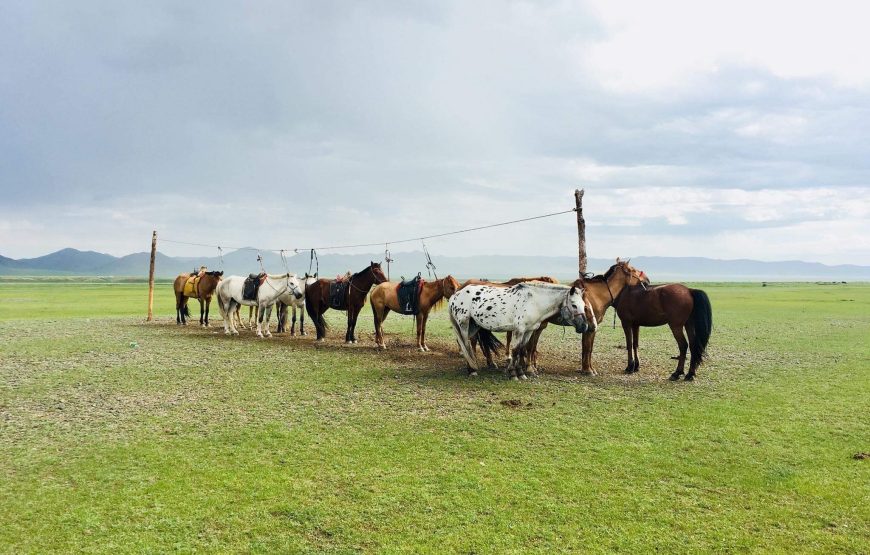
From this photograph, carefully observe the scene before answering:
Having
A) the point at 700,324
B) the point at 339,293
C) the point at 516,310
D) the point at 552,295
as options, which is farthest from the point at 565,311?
the point at 339,293

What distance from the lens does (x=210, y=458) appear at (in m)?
6.05

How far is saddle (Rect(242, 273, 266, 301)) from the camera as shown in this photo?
17.6 meters

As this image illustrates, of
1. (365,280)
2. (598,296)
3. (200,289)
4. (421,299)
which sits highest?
(365,280)

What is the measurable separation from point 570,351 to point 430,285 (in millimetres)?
4760

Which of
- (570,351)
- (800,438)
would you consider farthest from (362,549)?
(570,351)

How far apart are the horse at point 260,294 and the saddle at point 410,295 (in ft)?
13.6

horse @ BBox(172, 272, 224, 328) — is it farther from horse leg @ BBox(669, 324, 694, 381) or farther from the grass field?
horse leg @ BBox(669, 324, 694, 381)

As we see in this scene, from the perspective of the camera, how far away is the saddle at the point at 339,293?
644 inches

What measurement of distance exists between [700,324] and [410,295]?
7.61 metres

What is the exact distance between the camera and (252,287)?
17.6 metres

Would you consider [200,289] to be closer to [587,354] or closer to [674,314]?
[587,354]

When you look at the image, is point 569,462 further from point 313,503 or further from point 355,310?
point 355,310

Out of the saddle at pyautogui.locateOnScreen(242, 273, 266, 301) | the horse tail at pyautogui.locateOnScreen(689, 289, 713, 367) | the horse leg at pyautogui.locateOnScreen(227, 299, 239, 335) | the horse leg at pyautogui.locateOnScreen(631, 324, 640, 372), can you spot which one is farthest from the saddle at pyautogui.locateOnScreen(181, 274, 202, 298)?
the horse tail at pyautogui.locateOnScreen(689, 289, 713, 367)

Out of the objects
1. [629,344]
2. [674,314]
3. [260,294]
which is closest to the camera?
[674,314]
